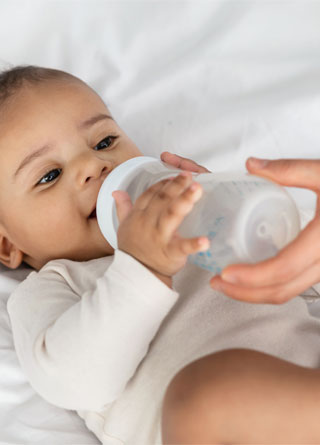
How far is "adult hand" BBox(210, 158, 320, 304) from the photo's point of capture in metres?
0.95

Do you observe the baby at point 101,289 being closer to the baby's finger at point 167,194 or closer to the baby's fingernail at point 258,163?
the baby's finger at point 167,194

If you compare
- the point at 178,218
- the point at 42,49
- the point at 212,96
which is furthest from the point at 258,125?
the point at 178,218

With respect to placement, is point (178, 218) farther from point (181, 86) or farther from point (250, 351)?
point (181, 86)

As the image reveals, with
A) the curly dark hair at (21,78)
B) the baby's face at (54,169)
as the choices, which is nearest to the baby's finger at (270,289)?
the baby's face at (54,169)

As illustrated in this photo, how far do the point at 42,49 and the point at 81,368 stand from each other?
3.47 feet

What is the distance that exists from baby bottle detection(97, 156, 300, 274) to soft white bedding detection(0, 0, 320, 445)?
0.59 meters

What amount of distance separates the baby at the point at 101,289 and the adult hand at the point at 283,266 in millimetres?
82

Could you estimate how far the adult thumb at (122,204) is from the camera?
113 centimetres

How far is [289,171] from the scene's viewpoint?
3.50 ft

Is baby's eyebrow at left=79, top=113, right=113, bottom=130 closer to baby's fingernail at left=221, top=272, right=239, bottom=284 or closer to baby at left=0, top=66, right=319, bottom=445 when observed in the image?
baby at left=0, top=66, right=319, bottom=445

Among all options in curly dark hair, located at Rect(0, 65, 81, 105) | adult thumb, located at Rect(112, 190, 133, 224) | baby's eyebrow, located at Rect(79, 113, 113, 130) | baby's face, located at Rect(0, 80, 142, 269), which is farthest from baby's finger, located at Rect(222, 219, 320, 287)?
curly dark hair, located at Rect(0, 65, 81, 105)

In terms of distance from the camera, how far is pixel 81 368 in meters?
1.11

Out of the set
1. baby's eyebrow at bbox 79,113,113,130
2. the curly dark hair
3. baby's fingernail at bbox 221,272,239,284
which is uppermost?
the curly dark hair

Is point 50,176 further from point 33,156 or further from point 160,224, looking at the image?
point 160,224
